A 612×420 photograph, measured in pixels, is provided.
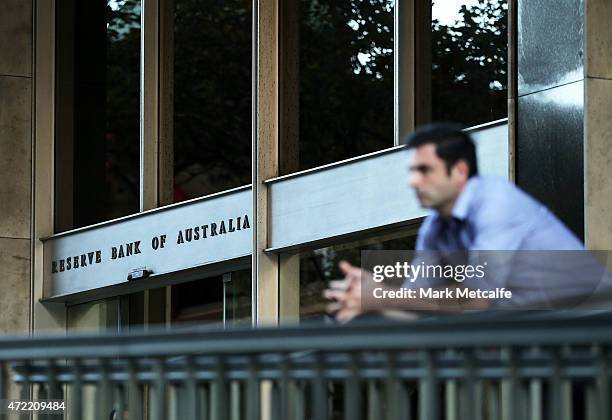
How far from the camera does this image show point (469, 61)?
1282cm

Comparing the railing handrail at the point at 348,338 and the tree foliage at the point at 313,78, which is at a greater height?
the tree foliage at the point at 313,78

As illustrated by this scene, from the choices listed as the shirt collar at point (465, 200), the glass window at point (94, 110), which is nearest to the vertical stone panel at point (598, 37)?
the shirt collar at point (465, 200)

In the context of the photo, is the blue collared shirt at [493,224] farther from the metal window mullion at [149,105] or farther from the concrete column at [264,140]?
the metal window mullion at [149,105]

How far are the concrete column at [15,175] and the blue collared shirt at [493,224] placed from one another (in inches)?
563

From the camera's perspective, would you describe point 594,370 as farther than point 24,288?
No

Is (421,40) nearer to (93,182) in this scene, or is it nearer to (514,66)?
(514,66)

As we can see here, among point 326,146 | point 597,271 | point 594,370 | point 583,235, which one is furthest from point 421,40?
point 594,370

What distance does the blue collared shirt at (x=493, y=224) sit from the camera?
531 cm

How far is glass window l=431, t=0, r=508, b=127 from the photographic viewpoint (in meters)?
12.4

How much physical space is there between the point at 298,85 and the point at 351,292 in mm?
10528

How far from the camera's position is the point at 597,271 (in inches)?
320

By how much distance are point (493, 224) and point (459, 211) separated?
0.19m

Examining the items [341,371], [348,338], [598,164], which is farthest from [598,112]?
[348,338]

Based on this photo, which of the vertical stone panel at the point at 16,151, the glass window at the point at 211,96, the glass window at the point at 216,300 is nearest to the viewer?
the glass window at the point at 216,300
